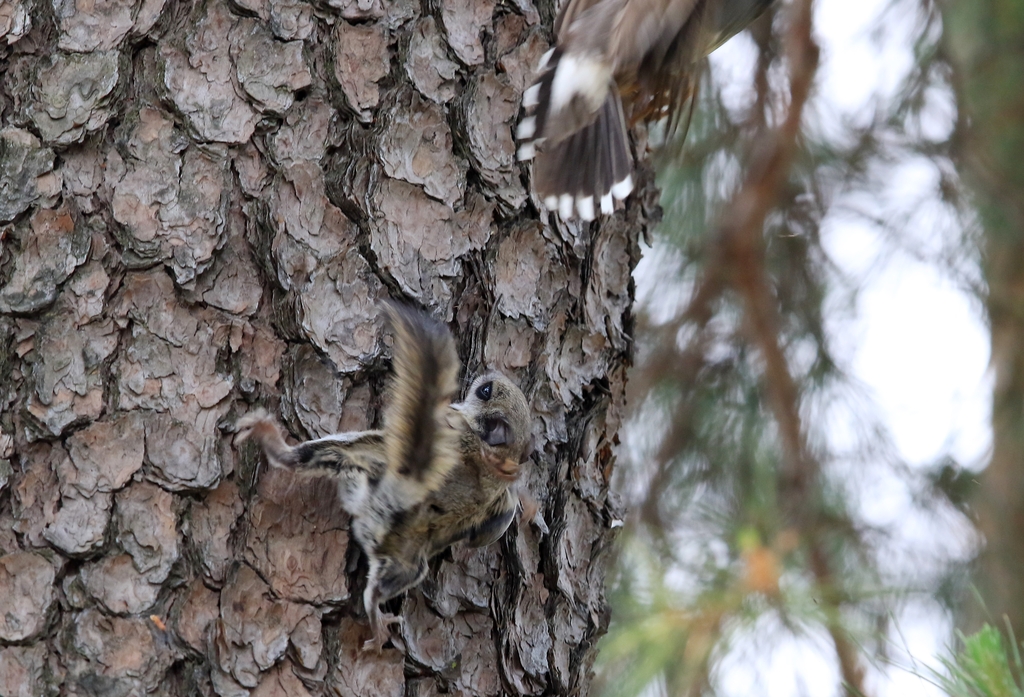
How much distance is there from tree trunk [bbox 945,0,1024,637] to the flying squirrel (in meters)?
2.46

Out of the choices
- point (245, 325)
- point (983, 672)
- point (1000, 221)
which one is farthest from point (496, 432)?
point (1000, 221)

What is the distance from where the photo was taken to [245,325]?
5.41 ft

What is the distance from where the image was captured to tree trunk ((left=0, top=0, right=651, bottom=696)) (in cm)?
153

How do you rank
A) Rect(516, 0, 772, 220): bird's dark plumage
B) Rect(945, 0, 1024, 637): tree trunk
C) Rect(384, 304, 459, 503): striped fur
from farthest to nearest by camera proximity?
Rect(945, 0, 1024, 637): tree trunk < Rect(516, 0, 772, 220): bird's dark plumage < Rect(384, 304, 459, 503): striped fur

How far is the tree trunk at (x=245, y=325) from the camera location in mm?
1533

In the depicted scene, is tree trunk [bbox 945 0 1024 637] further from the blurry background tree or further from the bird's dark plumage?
the bird's dark plumage

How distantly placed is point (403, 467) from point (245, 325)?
1.11 feet

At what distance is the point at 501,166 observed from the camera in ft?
6.23

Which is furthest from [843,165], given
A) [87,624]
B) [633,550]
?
[87,624]

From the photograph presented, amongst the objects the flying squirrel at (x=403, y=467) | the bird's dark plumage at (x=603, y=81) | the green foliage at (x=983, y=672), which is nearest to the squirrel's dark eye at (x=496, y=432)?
the flying squirrel at (x=403, y=467)

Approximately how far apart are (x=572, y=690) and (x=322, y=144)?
1026 millimetres

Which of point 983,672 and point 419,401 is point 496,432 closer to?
point 419,401

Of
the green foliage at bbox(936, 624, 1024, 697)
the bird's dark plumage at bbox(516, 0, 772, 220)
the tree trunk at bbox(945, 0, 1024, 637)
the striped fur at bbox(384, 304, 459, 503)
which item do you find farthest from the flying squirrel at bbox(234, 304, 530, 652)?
the tree trunk at bbox(945, 0, 1024, 637)

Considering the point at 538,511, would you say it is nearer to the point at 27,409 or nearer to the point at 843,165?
the point at 27,409
